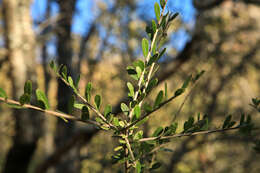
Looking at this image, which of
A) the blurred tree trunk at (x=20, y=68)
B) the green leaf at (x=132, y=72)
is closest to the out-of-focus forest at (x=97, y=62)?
the blurred tree trunk at (x=20, y=68)

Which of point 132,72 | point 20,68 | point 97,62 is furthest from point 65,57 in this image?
point 132,72

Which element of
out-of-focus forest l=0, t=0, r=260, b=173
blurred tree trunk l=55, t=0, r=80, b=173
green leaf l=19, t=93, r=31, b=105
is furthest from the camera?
blurred tree trunk l=55, t=0, r=80, b=173

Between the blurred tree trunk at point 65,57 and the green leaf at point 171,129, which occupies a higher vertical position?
the blurred tree trunk at point 65,57

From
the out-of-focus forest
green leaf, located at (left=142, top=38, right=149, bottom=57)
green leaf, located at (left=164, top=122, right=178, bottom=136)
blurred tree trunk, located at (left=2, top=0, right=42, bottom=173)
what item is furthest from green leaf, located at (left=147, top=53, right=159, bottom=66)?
blurred tree trunk, located at (left=2, top=0, right=42, bottom=173)

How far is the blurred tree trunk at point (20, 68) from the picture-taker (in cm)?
261

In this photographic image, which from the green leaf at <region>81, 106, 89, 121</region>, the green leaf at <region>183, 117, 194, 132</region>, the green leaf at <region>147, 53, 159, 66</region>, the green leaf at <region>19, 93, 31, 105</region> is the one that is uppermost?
the green leaf at <region>147, 53, 159, 66</region>

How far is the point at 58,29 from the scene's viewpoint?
11.4 ft

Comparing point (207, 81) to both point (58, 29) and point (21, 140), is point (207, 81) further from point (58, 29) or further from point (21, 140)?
point (21, 140)

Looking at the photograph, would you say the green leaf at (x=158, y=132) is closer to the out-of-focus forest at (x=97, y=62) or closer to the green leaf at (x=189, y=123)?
the green leaf at (x=189, y=123)

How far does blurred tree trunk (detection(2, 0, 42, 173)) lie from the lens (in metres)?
2.61

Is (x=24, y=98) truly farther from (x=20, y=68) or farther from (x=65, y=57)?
(x=65, y=57)

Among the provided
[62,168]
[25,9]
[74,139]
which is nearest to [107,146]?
[62,168]

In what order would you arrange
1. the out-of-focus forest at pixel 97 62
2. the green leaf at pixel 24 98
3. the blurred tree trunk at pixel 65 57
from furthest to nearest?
the blurred tree trunk at pixel 65 57 → the out-of-focus forest at pixel 97 62 → the green leaf at pixel 24 98

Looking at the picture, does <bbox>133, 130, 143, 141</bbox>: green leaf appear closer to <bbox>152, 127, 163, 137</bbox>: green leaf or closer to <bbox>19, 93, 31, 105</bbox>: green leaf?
<bbox>152, 127, 163, 137</bbox>: green leaf
